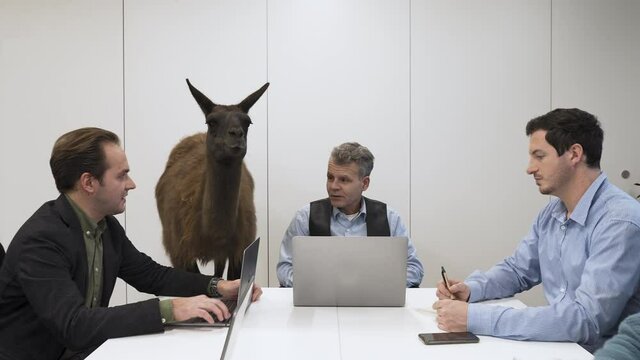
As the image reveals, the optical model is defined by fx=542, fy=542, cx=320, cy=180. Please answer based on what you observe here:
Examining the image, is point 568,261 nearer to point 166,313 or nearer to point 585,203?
point 585,203

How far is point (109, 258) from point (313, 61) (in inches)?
84.9

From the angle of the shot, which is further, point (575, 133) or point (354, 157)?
point (354, 157)

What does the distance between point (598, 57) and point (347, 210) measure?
2146mm

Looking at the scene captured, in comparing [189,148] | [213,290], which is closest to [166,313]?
[213,290]

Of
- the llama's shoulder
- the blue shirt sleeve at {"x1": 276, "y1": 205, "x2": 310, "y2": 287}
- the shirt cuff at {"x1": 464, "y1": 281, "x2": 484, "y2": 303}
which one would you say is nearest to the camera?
the shirt cuff at {"x1": 464, "y1": 281, "x2": 484, "y2": 303}

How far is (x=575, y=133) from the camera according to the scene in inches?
71.3

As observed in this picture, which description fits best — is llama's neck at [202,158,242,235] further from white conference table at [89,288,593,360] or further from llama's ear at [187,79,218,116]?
white conference table at [89,288,593,360]

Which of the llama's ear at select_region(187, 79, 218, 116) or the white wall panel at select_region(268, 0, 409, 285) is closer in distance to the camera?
the llama's ear at select_region(187, 79, 218, 116)

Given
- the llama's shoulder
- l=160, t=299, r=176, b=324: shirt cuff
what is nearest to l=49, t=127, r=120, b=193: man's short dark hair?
l=160, t=299, r=176, b=324: shirt cuff

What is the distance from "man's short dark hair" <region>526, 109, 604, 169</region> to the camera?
1.81 meters

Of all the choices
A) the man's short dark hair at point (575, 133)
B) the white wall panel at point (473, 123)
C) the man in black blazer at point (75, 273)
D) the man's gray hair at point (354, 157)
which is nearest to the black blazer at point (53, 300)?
the man in black blazer at point (75, 273)

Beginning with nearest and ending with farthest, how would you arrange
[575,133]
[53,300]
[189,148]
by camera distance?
[53,300] → [575,133] → [189,148]

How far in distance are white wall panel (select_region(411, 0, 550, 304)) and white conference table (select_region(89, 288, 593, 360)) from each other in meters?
1.97

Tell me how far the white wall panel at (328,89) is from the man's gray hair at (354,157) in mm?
852
